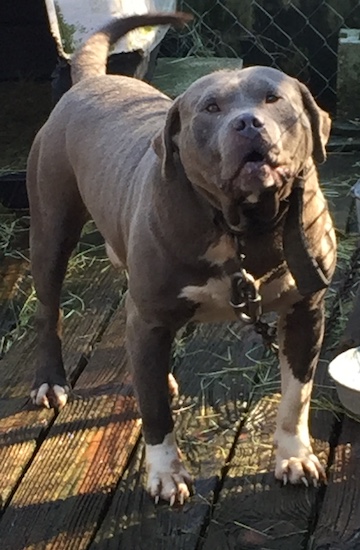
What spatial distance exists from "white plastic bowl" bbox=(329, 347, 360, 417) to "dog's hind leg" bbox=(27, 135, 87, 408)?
901mm

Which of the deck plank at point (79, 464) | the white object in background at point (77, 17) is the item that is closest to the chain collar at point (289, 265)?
the deck plank at point (79, 464)

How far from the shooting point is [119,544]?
9.40 feet

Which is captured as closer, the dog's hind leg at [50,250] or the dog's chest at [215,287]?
the dog's chest at [215,287]

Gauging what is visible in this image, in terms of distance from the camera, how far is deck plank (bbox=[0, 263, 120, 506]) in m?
3.28

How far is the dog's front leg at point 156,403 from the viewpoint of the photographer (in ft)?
9.49

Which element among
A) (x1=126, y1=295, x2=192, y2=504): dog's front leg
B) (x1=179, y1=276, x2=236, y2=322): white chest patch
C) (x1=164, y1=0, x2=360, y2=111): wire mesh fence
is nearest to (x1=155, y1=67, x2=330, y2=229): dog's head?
(x1=179, y1=276, x2=236, y2=322): white chest patch

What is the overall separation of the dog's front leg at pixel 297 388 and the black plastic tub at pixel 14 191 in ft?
8.11

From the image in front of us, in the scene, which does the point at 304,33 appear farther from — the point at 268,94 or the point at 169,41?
the point at 268,94

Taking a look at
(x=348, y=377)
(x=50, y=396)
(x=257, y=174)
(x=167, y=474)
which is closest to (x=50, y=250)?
(x=50, y=396)

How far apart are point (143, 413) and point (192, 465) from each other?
287mm

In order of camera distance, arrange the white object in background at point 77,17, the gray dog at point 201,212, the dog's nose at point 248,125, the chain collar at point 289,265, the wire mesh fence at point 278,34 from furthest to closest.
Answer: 1. the wire mesh fence at point 278,34
2. the white object in background at point 77,17
3. the chain collar at point 289,265
4. the gray dog at point 201,212
5. the dog's nose at point 248,125

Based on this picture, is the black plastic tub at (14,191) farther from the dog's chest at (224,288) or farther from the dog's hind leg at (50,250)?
the dog's chest at (224,288)

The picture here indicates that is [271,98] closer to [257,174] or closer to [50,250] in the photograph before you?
[257,174]

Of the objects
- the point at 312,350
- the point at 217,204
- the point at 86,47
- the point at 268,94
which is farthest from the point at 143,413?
the point at 86,47
